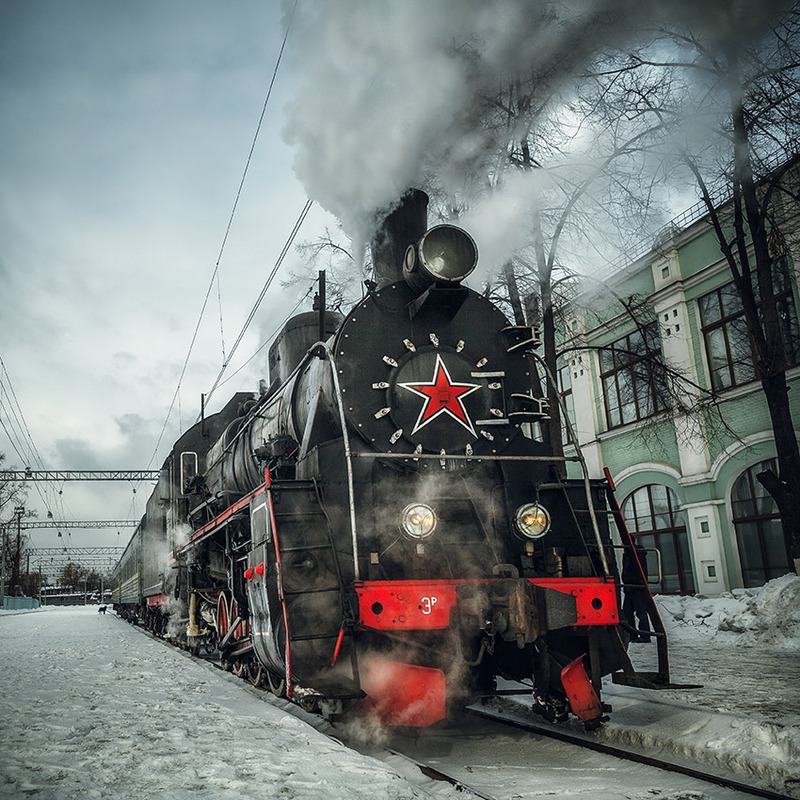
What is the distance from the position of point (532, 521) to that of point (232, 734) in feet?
7.97

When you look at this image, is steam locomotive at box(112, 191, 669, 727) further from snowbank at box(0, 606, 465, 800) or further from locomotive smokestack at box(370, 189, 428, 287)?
snowbank at box(0, 606, 465, 800)

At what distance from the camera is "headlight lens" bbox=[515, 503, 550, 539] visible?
5457 millimetres

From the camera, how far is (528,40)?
21.2 ft

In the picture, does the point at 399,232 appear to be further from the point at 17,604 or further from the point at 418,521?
the point at 17,604

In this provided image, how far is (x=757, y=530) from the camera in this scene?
14.7 metres

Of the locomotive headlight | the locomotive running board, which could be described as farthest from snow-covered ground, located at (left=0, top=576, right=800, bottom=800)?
the locomotive headlight

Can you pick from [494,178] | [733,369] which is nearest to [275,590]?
[494,178]

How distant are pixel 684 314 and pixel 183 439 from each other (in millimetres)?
10538

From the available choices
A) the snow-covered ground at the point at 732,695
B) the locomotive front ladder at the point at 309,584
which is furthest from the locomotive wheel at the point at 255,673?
the snow-covered ground at the point at 732,695

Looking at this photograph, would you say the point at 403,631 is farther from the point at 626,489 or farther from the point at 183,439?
the point at 626,489

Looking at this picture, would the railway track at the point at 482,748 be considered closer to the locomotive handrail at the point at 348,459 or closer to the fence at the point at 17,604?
the locomotive handrail at the point at 348,459

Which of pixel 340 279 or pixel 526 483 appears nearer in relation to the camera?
pixel 526 483

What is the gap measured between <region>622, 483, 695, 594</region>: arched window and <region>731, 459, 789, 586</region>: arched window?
1622mm

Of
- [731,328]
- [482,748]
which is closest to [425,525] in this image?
[482,748]
